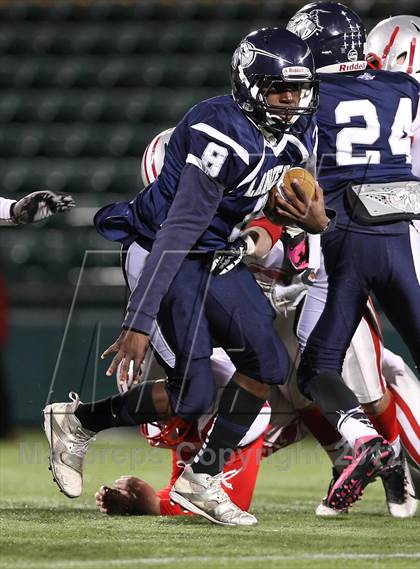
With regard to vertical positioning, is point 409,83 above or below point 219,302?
above

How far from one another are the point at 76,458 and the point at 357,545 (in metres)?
1.07

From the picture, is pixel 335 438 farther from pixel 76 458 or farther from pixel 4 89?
pixel 4 89

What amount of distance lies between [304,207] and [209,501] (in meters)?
0.95

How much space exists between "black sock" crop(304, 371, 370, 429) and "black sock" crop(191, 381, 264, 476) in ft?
0.80

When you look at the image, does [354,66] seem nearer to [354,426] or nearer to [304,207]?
[304,207]

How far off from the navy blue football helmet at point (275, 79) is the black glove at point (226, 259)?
37 centimetres

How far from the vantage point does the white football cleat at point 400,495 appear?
405 cm

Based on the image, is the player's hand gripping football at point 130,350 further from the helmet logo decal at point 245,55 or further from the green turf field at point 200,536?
the helmet logo decal at point 245,55

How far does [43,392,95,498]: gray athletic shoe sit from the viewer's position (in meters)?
3.79

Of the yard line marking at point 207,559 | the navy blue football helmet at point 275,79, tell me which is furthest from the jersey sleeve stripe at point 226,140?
the yard line marking at point 207,559

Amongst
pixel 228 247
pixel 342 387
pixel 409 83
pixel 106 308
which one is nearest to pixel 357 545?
pixel 342 387

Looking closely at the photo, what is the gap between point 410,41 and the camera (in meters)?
4.45

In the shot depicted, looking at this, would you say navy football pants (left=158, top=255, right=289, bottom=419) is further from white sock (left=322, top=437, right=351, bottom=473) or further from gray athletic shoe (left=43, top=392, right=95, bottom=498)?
white sock (left=322, top=437, right=351, bottom=473)

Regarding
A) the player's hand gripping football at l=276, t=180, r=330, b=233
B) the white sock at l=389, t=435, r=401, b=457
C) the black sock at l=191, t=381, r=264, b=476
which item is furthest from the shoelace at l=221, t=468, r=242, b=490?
the player's hand gripping football at l=276, t=180, r=330, b=233
